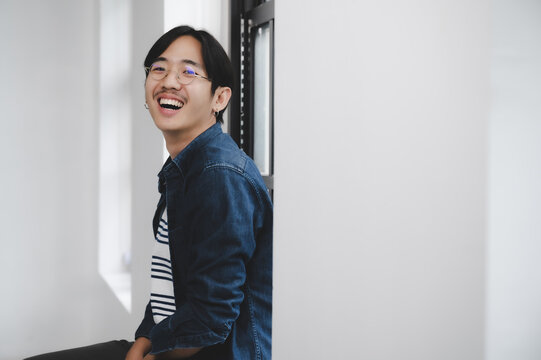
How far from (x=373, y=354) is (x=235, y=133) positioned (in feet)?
4.42

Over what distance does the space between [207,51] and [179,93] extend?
0.12m

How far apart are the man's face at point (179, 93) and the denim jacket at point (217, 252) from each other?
0.08 m

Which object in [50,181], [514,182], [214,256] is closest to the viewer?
[514,182]

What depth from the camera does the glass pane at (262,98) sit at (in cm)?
167

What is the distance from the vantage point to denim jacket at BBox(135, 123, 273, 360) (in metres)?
0.90

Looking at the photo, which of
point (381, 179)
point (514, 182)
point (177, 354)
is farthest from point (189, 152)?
point (514, 182)

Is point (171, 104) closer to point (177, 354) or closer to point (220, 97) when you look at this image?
point (220, 97)

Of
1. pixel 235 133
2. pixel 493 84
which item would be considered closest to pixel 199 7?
pixel 235 133

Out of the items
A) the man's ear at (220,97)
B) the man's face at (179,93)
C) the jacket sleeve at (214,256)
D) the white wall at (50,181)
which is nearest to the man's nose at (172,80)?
the man's face at (179,93)

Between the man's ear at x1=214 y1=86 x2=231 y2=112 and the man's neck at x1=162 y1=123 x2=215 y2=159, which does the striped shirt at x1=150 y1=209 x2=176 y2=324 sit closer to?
the man's neck at x1=162 y1=123 x2=215 y2=159

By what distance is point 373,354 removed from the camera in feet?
1.60

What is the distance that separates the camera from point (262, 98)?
170 centimetres

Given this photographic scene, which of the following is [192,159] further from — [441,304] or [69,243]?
[69,243]

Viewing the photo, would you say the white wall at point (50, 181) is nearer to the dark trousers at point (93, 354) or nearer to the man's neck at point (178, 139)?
the dark trousers at point (93, 354)
